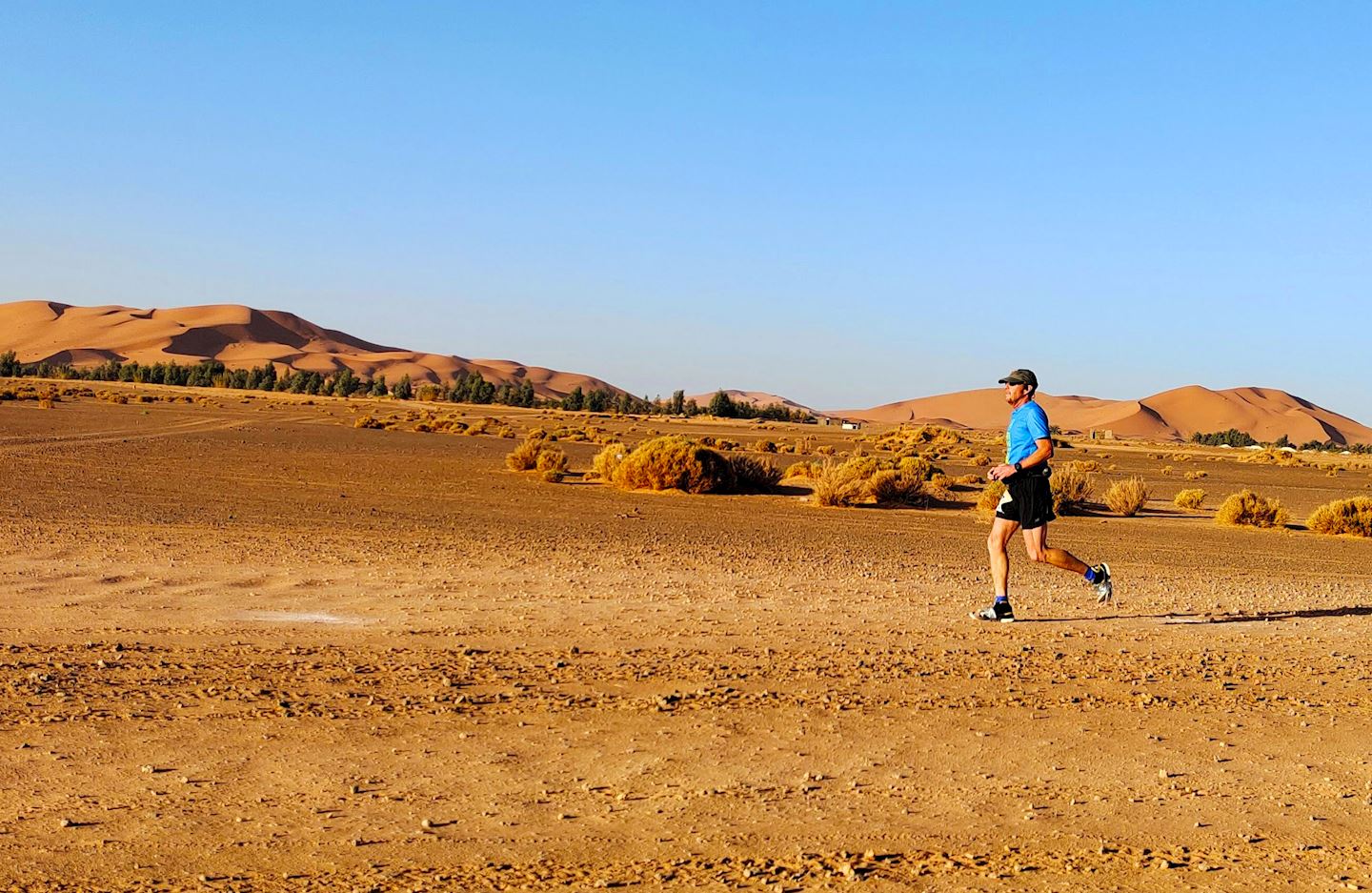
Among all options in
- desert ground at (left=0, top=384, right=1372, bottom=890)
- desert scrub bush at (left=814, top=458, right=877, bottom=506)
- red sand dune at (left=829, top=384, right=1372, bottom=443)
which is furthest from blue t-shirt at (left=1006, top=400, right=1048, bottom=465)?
red sand dune at (left=829, top=384, right=1372, bottom=443)

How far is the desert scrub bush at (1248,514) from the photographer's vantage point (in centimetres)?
2630

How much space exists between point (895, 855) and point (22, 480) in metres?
20.6

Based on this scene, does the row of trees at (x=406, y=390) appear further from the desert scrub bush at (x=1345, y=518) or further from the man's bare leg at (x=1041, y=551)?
the man's bare leg at (x=1041, y=551)

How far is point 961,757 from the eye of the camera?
7.50 metres

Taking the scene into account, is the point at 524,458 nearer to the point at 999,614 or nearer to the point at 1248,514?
the point at 1248,514

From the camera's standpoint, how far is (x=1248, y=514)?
86.6 feet

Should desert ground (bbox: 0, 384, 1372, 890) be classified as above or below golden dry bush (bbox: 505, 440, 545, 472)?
below

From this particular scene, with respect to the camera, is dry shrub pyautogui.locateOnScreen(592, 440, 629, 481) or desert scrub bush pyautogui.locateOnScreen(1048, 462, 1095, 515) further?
dry shrub pyautogui.locateOnScreen(592, 440, 629, 481)

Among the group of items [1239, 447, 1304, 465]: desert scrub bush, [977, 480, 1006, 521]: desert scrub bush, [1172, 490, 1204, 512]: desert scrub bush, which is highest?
[1239, 447, 1304, 465]: desert scrub bush

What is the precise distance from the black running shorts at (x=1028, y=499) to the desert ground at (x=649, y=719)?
0.87 m

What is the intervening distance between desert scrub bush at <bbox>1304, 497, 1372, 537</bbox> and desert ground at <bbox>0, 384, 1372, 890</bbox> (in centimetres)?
872

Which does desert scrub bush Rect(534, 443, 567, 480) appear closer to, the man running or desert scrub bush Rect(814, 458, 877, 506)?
desert scrub bush Rect(814, 458, 877, 506)

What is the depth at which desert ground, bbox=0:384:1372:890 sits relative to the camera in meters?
5.84

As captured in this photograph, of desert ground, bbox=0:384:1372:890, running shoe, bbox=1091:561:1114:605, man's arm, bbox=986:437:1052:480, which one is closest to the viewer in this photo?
desert ground, bbox=0:384:1372:890
